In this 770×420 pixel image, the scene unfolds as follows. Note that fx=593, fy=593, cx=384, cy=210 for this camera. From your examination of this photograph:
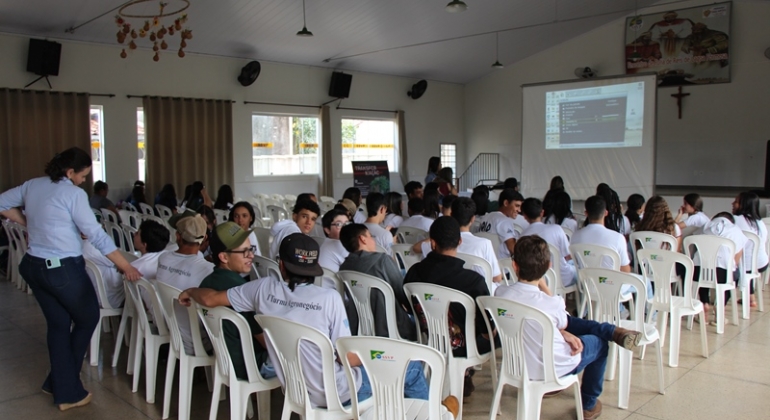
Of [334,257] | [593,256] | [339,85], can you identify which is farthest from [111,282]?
[339,85]

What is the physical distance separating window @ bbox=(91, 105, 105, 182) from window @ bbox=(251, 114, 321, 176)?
9.12 ft

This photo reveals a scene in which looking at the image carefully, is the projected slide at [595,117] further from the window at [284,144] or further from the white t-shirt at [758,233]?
the window at [284,144]

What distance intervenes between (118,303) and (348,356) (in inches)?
95.3

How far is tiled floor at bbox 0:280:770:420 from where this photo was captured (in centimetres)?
315

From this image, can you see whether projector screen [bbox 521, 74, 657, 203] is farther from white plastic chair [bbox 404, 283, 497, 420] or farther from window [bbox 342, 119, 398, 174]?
white plastic chair [bbox 404, 283, 497, 420]

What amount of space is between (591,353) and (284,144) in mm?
10144

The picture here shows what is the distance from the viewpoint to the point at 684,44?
12.4m

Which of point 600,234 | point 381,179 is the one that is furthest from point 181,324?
point 381,179

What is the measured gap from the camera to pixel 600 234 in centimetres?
417

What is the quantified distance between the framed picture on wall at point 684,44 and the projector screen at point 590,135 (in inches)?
133

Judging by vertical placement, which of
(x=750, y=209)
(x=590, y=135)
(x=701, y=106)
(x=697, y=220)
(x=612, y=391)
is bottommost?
(x=612, y=391)

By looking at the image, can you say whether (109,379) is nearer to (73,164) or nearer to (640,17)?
(73,164)

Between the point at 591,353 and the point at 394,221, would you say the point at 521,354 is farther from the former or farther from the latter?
the point at 394,221

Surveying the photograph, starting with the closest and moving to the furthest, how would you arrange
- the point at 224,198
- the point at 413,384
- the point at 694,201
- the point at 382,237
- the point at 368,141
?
the point at 413,384
the point at 382,237
the point at 694,201
the point at 224,198
the point at 368,141
